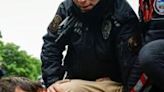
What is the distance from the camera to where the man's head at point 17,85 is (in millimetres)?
2365

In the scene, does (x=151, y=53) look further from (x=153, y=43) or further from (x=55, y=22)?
(x=55, y=22)

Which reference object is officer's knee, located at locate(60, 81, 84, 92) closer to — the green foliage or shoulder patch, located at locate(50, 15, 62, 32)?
shoulder patch, located at locate(50, 15, 62, 32)

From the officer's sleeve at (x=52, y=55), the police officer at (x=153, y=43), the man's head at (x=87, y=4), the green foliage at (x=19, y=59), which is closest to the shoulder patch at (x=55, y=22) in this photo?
the officer's sleeve at (x=52, y=55)

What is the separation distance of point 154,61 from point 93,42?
55cm

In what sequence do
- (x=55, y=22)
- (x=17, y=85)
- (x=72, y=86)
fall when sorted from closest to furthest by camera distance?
(x=17, y=85), (x=72, y=86), (x=55, y=22)

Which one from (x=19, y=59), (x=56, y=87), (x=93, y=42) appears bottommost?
(x=19, y=59)

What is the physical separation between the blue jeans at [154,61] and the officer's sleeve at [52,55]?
28.7 inches

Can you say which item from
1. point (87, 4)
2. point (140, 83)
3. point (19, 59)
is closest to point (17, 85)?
point (140, 83)

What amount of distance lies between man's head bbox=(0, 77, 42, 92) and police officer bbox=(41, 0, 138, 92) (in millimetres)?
350

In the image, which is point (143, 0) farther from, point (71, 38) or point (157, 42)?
point (71, 38)

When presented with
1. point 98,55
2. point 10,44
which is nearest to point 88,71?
point 98,55

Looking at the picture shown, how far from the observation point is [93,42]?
2.88m

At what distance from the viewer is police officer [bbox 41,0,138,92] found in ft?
9.33

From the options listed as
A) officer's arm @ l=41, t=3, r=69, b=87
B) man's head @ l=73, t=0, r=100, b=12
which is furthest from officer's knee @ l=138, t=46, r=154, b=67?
officer's arm @ l=41, t=3, r=69, b=87
